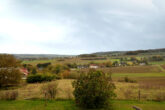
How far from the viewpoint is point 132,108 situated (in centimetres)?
983

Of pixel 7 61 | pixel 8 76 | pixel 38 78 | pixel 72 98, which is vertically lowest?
pixel 38 78

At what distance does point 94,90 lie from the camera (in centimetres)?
944

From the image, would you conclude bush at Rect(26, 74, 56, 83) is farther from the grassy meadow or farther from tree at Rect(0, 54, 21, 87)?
tree at Rect(0, 54, 21, 87)

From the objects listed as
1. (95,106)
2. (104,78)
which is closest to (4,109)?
(95,106)

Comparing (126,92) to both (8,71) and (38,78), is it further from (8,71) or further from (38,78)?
(38,78)

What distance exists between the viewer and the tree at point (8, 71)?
2283 centimetres

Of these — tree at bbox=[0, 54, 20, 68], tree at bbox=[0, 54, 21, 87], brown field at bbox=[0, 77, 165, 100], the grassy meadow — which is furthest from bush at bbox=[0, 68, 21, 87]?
brown field at bbox=[0, 77, 165, 100]

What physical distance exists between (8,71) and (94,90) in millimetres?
19584

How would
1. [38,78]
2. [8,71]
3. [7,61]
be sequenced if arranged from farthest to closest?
1. [38,78]
2. [7,61]
3. [8,71]

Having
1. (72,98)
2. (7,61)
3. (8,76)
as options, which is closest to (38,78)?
(8,76)

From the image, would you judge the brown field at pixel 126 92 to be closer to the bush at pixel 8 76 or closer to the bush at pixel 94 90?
the bush at pixel 8 76

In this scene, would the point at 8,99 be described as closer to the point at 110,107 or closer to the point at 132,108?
the point at 110,107

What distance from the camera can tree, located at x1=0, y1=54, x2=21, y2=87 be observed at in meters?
22.8

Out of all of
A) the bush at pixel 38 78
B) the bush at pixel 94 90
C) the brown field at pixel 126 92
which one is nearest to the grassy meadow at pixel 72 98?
the brown field at pixel 126 92
